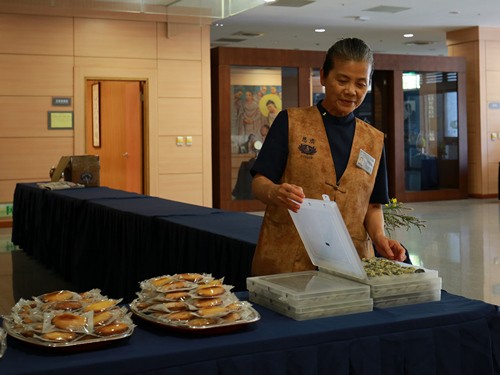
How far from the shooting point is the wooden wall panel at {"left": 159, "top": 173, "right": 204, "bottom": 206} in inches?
552

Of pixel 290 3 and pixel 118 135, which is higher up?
pixel 290 3

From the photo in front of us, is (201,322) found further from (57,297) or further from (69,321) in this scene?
(57,297)

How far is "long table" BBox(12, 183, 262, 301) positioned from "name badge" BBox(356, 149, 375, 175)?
1460 millimetres

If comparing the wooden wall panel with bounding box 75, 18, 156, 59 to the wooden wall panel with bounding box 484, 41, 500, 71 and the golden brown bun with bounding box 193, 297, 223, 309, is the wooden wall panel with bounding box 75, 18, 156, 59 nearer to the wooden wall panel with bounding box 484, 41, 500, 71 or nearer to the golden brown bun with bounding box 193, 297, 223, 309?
the wooden wall panel with bounding box 484, 41, 500, 71

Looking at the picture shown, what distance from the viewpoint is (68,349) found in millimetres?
1691

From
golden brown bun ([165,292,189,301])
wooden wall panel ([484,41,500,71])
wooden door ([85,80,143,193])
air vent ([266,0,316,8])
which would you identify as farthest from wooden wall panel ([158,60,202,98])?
golden brown bun ([165,292,189,301])

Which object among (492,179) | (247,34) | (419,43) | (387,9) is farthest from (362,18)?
(492,179)

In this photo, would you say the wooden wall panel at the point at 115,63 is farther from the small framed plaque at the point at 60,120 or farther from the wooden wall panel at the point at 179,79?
the small framed plaque at the point at 60,120

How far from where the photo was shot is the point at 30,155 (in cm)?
1303

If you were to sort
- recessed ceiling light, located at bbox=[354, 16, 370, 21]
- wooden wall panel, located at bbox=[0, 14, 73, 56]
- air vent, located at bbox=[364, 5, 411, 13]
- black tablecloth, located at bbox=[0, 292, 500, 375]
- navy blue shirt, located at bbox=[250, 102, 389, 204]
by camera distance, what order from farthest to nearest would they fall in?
recessed ceiling light, located at bbox=[354, 16, 370, 21] → air vent, located at bbox=[364, 5, 411, 13] → wooden wall panel, located at bbox=[0, 14, 73, 56] → navy blue shirt, located at bbox=[250, 102, 389, 204] → black tablecloth, located at bbox=[0, 292, 500, 375]

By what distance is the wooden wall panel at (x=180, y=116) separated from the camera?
45.8ft

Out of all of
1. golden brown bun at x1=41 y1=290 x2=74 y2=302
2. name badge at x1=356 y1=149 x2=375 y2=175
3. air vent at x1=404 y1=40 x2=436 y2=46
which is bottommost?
golden brown bun at x1=41 y1=290 x2=74 y2=302

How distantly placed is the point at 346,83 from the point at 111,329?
117cm

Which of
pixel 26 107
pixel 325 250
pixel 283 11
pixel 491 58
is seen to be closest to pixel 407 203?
pixel 491 58
